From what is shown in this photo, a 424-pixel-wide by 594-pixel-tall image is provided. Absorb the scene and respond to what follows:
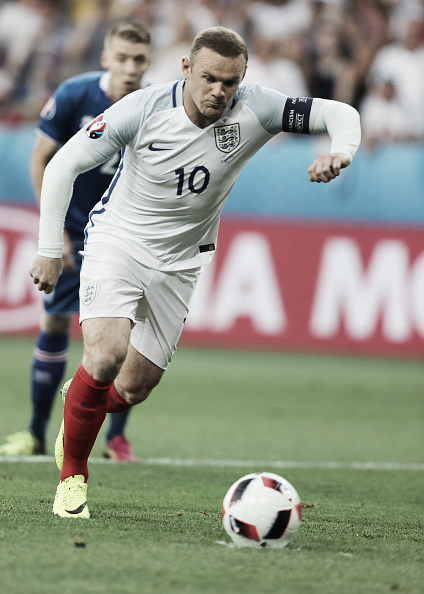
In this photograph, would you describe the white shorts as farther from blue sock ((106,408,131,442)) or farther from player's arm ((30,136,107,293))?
blue sock ((106,408,131,442))

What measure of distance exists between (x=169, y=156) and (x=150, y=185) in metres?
0.19

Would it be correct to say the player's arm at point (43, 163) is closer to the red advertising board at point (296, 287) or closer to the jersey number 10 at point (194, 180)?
the jersey number 10 at point (194, 180)

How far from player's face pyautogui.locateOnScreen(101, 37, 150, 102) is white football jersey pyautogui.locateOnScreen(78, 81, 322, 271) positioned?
1451 millimetres

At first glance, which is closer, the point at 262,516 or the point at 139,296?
the point at 262,516

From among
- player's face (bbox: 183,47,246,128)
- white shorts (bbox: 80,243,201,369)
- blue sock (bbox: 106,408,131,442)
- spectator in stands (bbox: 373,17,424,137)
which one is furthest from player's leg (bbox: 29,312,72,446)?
spectator in stands (bbox: 373,17,424,137)

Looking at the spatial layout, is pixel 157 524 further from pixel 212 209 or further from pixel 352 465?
pixel 352 465

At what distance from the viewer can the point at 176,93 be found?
15.0 ft

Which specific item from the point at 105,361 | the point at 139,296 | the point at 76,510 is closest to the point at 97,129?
the point at 139,296

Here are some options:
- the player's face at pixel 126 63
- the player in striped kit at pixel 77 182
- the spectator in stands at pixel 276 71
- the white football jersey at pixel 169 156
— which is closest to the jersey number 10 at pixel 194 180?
the white football jersey at pixel 169 156

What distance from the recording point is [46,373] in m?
6.52

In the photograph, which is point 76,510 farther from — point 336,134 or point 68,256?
point 68,256

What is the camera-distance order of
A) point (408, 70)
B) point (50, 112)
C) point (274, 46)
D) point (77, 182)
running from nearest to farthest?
point (50, 112), point (77, 182), point (408, 70), point (274, 46)

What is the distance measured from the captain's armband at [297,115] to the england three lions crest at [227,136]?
22 cm

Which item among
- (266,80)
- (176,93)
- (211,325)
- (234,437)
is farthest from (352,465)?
(266,80)
